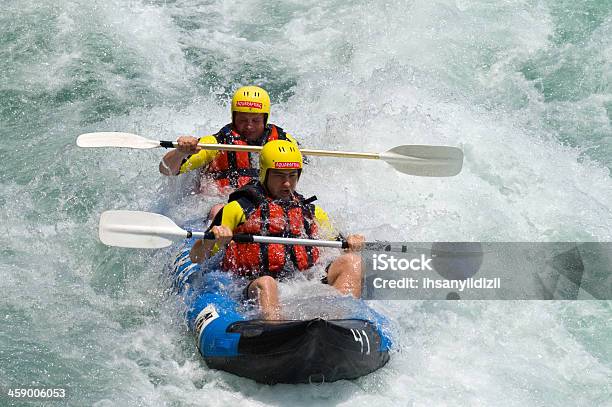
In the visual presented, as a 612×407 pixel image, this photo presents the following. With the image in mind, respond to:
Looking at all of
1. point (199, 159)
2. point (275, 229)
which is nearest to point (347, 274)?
point (275, 229)

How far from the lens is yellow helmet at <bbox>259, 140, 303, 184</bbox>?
5.48m

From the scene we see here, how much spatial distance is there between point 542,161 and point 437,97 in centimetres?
149

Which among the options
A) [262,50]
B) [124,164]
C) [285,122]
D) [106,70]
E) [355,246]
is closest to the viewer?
[355,246]

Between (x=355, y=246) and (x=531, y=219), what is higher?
(x=355, y=246)

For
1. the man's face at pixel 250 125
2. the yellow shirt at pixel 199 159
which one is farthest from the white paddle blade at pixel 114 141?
the man's face at pixel 250 125

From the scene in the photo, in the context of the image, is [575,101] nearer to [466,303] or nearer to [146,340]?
[466,303]

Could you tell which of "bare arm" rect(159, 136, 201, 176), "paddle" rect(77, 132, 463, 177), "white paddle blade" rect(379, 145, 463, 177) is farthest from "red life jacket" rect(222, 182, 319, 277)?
"white paddle blade" rect(379, 145, 463, 177)

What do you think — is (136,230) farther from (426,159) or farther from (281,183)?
(426,159)

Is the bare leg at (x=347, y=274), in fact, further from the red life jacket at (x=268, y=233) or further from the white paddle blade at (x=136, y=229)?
the white paddle blade at (x=136, y=229)

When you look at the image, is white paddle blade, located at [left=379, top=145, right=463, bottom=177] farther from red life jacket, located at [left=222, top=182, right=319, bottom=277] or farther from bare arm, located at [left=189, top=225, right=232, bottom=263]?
bare arm, located at [left=189, top=225, right=232, bottom=263]

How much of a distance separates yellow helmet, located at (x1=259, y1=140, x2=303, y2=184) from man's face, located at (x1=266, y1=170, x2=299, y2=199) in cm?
4

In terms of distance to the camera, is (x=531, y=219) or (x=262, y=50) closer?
(x=531, y=219)

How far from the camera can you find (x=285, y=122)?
29.0ft

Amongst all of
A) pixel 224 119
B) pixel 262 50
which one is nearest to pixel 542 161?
pixel 224 119
